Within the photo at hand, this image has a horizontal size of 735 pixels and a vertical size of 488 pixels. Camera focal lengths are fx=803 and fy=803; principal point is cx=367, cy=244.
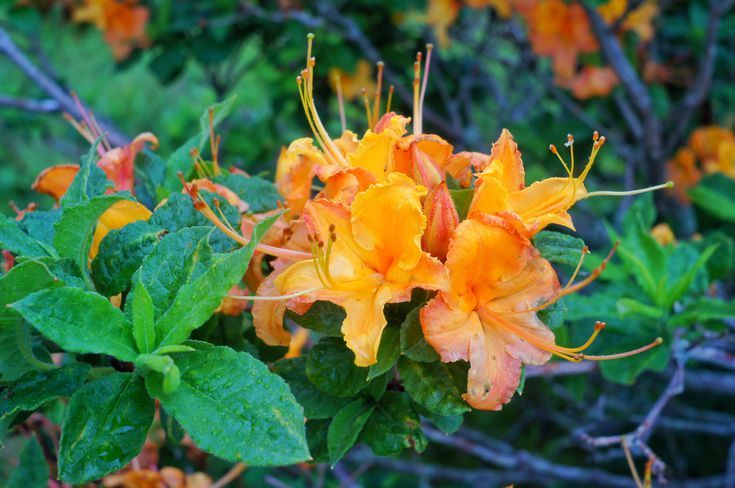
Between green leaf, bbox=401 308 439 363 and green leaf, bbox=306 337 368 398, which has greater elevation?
green leaf, bbox=401 308 439 363

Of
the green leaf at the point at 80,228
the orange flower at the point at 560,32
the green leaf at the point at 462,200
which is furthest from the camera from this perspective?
the orange flower at the point at 560,32

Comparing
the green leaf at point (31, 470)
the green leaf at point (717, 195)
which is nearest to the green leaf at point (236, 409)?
the green leaf at point (31, 470)

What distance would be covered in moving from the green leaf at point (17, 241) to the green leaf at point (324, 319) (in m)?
0.29

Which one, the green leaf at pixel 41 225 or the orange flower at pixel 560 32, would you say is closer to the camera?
the green leaf at pixel 41 225

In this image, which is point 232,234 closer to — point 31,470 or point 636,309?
point 31,470

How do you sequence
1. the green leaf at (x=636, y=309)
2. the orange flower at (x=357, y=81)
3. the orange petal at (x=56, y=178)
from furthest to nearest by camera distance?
the orange flower at (x=357, y=81), the green leaf at (x=636, y=309), the orange petal at (x=56, y=178)

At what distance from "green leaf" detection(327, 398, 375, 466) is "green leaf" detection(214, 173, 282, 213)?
281mm

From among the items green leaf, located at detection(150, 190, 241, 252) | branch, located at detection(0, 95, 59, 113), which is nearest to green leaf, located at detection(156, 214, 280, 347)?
green leaf, located at detection(150, 190, 241, 252)

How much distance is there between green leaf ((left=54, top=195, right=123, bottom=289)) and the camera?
0.77m

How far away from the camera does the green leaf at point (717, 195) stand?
6.03 ft

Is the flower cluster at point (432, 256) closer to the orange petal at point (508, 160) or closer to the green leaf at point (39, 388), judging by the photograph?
the orange petal at point (508, 160)

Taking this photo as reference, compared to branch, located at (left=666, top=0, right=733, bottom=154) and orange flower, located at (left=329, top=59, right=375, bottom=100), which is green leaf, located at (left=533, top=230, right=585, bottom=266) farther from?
orange flower, located at (left=329, top=59, right=375, bottom=100)

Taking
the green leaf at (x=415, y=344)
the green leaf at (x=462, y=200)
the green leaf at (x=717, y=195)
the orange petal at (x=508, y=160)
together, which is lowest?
the green leaf at (x=717, y=195)

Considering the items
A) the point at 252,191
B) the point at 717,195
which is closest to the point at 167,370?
the point at 252,191
